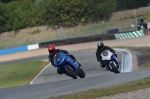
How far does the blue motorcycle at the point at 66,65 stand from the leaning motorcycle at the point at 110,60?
7.38 ft

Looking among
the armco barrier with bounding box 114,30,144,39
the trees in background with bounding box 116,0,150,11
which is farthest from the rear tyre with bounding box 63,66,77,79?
the trees in background with bounding box 116,0,150,11

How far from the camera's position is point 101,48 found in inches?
836

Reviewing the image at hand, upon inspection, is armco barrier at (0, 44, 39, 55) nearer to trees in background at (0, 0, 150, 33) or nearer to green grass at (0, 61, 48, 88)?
trees in background at (0, 0, 150, 33)

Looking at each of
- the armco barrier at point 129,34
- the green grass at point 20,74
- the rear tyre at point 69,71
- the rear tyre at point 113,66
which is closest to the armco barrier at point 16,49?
the armco barrier at point 129,34

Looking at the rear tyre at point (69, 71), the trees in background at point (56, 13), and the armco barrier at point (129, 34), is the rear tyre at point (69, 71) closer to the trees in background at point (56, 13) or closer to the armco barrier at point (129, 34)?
the armco barrier at point (129, 34)

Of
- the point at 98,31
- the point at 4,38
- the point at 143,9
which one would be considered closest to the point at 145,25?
the point at 98,31

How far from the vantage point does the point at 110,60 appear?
2097 centimetres

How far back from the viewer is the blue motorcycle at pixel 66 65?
18625 mm

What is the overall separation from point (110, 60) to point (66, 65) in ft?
9.34

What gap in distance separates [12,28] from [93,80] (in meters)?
64.0

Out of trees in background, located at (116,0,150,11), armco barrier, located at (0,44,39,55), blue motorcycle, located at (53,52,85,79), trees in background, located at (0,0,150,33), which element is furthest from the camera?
trees in background, located at (116,0,150,11)

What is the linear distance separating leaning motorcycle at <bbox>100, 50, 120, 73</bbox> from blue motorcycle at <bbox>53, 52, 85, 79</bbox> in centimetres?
225

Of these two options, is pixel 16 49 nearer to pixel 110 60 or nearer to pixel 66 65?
pixel 110 60

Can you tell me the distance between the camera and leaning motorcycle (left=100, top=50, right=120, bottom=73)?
20.8m
